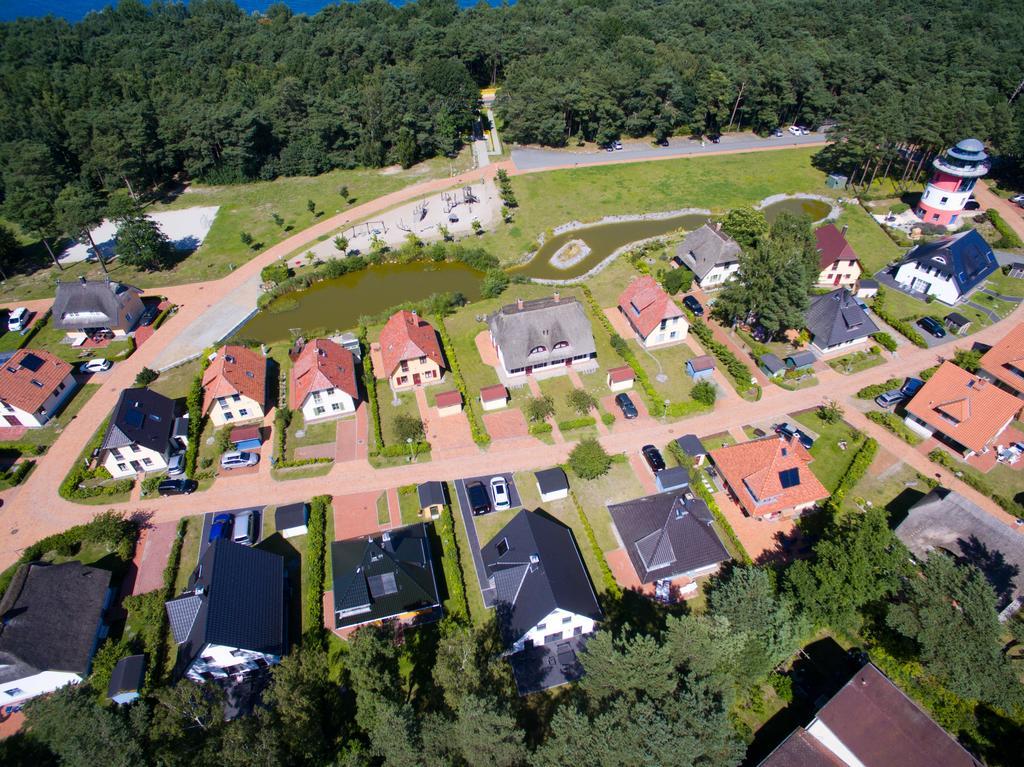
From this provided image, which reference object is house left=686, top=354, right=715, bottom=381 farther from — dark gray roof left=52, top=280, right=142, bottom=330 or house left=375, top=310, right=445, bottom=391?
dark gray roof left=52, top=280, right=142, bottom=330

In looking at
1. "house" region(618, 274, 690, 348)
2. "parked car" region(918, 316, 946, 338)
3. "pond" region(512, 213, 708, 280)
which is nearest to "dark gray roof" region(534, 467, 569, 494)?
"house" region(618, 274, 690, 348)

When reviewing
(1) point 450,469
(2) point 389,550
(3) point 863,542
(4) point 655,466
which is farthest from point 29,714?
(3) point 863,542

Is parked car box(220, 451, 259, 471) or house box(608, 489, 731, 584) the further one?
parked car box(220, 451, 259, 471)

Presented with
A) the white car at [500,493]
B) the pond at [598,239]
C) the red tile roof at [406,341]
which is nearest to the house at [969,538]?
the white car at [500,493]

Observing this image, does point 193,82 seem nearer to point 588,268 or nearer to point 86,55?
point 86,55

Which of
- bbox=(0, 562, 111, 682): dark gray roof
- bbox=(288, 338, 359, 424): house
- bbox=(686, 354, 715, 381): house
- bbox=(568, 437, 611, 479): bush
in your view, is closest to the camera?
bbox=(0, 562, 111, 682): dark gray roof

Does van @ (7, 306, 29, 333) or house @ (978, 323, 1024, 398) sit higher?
van @ (7, 306, 29, 333)

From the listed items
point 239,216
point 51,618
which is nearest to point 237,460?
point 51,618
